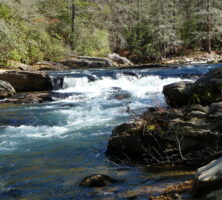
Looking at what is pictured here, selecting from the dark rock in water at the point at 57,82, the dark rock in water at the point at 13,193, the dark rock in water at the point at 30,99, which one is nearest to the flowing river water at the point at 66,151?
the dark rock in water at the point at 13,193

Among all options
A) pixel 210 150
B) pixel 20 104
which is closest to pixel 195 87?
pixel 210 150

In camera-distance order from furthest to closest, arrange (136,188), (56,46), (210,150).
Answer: (56,46) < (210,150) < (136,188)

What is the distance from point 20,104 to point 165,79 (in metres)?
8.49

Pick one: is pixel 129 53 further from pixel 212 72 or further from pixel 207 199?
pixel 207 199

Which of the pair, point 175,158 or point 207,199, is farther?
point 175,158

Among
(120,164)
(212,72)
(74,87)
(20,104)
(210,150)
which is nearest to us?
(210,150)

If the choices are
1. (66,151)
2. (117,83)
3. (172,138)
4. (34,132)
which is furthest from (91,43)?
(172,138)

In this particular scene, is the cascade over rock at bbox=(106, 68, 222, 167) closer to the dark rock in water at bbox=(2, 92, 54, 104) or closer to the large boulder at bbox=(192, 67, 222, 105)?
the large boulder at bbox=(192, 67, 222, 105)

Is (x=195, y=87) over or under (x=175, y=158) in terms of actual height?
over

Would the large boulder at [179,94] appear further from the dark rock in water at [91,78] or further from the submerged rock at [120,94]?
the dark rock in water at [91,78]

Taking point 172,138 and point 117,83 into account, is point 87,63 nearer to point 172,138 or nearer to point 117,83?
point 117,83

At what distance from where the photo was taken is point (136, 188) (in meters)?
4.70

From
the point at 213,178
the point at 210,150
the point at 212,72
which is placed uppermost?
the point at 212,72

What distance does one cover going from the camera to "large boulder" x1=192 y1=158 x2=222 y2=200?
3037 mm
